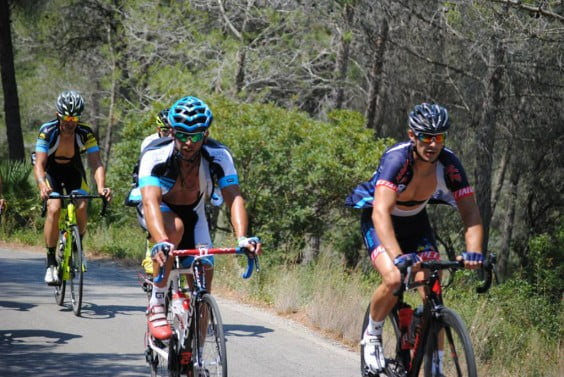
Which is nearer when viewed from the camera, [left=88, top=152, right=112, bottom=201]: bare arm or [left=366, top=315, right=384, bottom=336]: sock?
[left=366, top=315, right=384, bottom=336]: sock

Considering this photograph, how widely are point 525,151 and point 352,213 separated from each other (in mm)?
9356

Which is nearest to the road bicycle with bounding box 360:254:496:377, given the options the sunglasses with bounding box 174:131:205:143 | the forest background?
the sunglasses with bounding box 174:131:205:143

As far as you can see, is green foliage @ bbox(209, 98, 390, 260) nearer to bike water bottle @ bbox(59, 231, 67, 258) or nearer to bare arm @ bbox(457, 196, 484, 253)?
bike water bottle @ bbox(59, 231, 67, 258)

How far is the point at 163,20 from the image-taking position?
26359 millimetres

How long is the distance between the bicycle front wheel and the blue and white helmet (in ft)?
3.90

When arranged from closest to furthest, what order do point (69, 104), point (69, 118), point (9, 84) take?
1. point (69, 104)
2. point (69, 118)
3. point (9, 84)

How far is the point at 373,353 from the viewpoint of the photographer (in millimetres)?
6453

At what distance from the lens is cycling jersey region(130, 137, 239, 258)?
655cm

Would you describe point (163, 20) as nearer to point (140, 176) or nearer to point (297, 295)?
point (297, 295)

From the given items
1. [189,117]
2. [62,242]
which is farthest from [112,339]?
[189,117]

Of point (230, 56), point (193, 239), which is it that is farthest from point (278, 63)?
point (193, 239)

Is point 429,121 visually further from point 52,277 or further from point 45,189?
point 52,277

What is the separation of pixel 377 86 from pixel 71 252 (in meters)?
14.9

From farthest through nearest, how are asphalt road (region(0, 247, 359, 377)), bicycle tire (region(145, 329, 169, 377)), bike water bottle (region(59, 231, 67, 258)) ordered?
bike water bottle (region(59, 231, 67, 258)) < asphalt road (region(0, 247, 359, 377)) < bicycle tire (region(145, 329, 169, 377))
